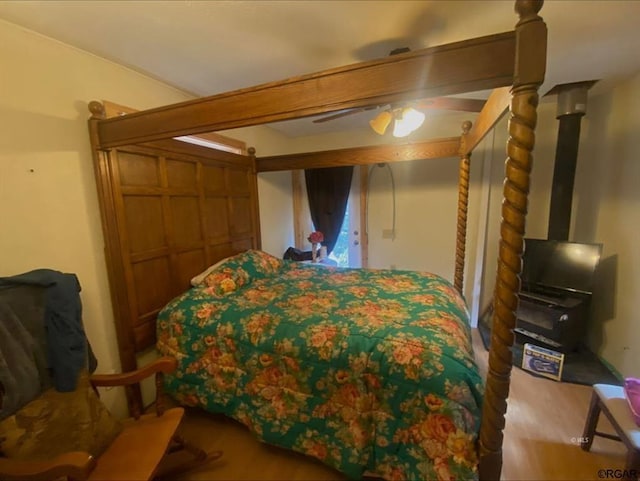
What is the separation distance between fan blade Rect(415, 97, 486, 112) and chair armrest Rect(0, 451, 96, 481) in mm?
2475

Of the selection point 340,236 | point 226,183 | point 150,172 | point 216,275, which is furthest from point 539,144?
point 150,172

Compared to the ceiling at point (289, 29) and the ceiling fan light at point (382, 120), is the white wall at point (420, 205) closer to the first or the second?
the ceiling at point (289, 29)

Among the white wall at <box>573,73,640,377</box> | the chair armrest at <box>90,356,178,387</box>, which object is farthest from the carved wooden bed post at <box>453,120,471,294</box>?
the chair armrest at <box>90,356,178,387</box>

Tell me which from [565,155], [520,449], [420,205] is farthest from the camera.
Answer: [420,205]

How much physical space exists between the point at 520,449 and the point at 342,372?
4.16 feet

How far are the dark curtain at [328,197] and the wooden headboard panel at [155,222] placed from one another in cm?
148

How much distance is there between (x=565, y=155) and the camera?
8.52ft

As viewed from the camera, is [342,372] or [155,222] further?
[155,222]

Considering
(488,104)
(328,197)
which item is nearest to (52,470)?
(488,104)

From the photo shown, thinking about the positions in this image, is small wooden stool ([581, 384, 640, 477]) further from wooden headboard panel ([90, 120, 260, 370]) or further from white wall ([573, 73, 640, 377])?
wooden headboard panel ([90, 120, 260, 370])

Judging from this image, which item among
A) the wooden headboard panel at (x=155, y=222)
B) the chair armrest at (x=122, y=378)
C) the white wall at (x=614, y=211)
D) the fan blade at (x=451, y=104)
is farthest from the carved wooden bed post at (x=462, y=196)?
the chair armrest at (x=122, y=378)

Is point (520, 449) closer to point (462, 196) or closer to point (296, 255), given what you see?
point (462, 196)

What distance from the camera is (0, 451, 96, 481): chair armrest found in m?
0.95

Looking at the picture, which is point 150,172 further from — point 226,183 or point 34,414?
point 34,414
